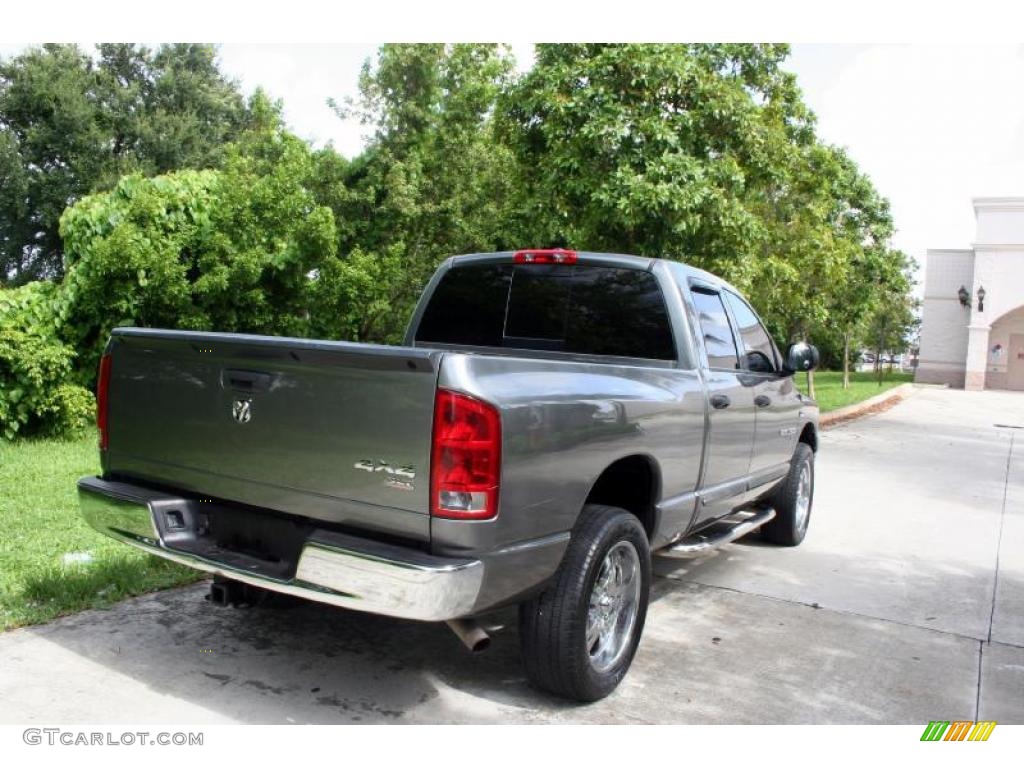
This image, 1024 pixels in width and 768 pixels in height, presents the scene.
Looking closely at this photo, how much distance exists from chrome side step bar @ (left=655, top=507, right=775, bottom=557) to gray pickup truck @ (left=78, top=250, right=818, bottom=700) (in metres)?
0.09

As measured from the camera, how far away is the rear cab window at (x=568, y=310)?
4801mm

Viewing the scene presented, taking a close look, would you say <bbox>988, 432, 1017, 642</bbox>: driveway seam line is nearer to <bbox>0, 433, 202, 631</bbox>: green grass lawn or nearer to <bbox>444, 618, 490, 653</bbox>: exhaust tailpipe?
<bbox>444, 618, 490, 653</bbox>: exhaust tailpipe

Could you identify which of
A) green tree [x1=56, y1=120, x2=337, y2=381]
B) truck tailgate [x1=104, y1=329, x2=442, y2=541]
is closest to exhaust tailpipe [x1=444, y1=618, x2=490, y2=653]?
truck tailgate [x1=104, y1=329, x2=442, y2=541]

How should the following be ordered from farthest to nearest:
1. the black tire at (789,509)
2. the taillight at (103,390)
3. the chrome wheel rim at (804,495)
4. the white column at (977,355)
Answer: the white column at (977,355) < the chrome wheel rim at (804,495) < the black tire at (789,509) < the taillight at (103,390)

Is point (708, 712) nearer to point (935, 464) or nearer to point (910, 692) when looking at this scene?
point (910, 692)

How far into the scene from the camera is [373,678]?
393 centimetres

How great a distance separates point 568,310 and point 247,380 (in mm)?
2000

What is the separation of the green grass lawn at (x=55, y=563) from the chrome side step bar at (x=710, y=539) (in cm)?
277

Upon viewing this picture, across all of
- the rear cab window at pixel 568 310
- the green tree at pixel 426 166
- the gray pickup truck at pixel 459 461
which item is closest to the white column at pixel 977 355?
the green tree at pixel 426 166

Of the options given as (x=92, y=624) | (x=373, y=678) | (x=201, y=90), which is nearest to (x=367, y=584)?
(x=373, y=678)

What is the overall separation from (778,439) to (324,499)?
379 cm

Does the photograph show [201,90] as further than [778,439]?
Yes

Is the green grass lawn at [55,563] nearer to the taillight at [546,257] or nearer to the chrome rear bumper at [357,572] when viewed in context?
the chrome rear bumper at [357,572]

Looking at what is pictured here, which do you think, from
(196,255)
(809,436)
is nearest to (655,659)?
(809,436)
